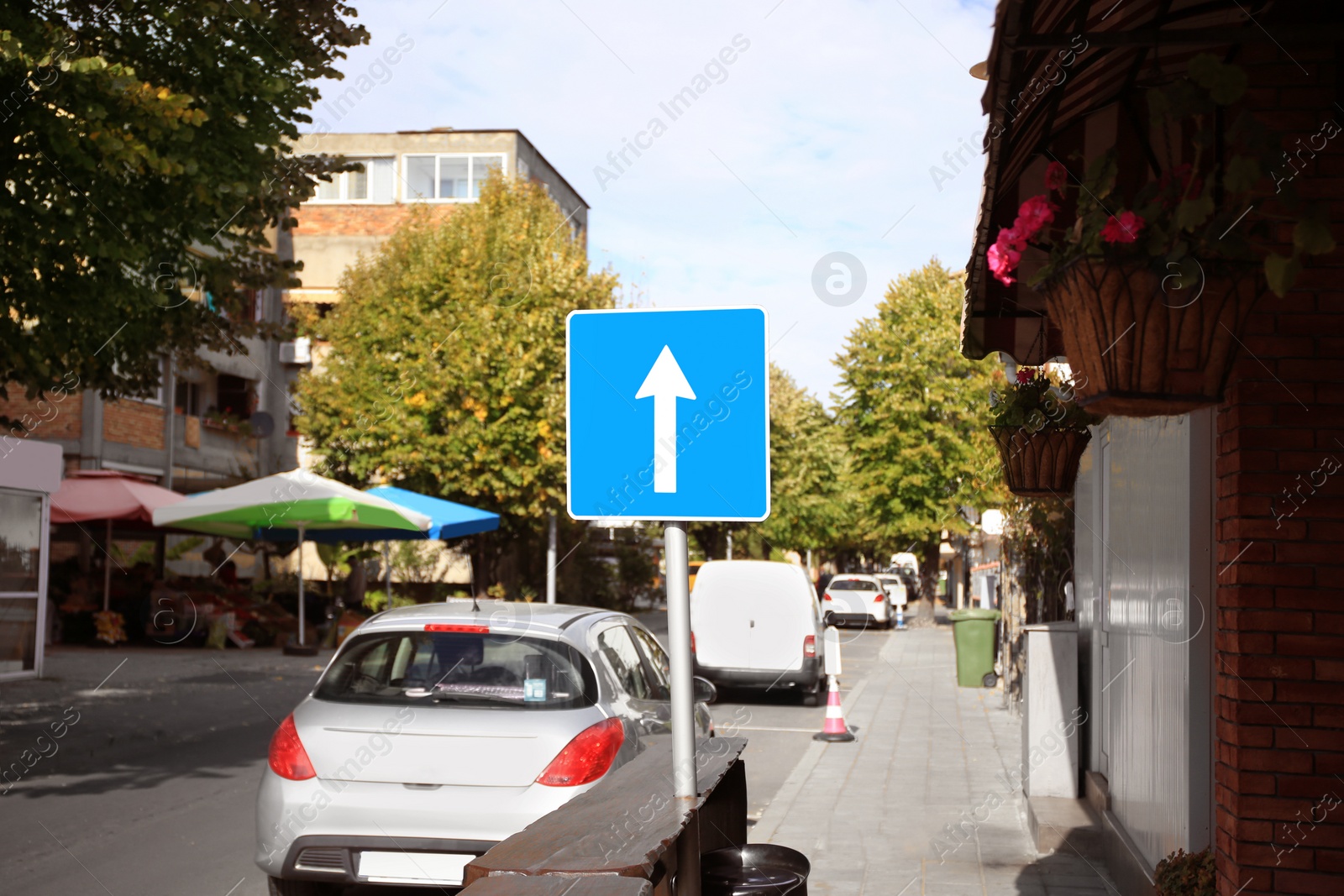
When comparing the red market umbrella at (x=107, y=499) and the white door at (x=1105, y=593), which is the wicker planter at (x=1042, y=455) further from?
the red market umbrella at (x=107, y=499)

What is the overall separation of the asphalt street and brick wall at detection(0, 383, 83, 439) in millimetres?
6253

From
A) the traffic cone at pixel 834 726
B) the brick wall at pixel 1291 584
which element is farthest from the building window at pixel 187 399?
the brick wall at pixel 1291 584

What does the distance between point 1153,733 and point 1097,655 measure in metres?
2.96

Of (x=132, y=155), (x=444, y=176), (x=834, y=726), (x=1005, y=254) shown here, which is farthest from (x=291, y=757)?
(x=444, y=176)

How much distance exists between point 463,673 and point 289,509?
15012mm

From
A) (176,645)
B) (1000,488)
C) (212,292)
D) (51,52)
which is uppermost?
(51,52)

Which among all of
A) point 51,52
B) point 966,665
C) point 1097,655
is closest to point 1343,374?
point 1097,655

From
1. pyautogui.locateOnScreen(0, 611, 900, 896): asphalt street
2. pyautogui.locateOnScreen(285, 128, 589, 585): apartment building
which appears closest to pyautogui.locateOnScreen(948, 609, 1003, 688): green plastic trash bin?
pyautogui.locateOnScreen(0, 611, 900, 896): asphalt street

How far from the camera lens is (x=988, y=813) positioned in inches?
384

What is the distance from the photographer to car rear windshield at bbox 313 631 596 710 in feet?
21.2

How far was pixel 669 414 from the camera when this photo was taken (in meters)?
4.10

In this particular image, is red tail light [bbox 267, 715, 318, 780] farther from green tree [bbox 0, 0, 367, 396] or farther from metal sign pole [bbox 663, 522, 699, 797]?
green tree [bbox 0, 0, 367, 396]

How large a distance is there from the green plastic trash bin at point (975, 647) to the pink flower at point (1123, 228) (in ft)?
59.2

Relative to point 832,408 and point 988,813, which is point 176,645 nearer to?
point 988,813
